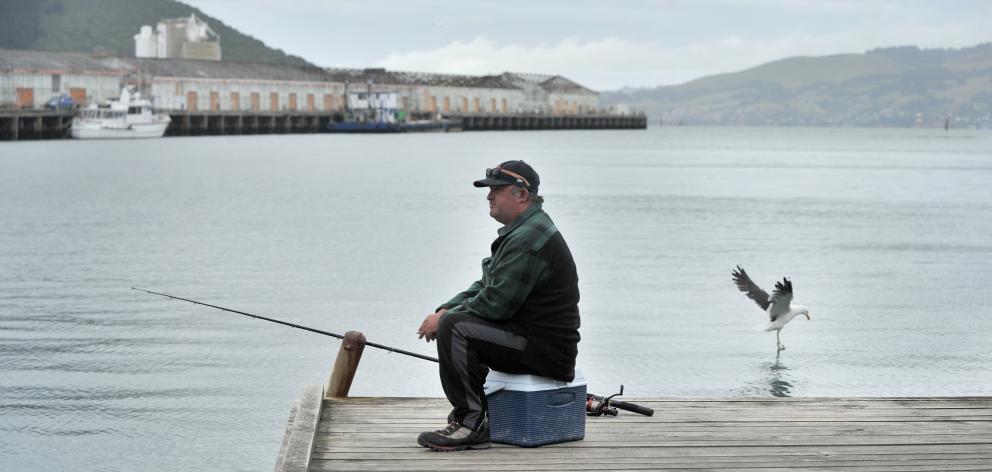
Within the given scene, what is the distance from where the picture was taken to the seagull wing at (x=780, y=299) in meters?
13.3

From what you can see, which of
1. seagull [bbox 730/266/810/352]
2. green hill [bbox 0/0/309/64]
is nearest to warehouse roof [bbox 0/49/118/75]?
green hill [bbox 0/0/309/64]

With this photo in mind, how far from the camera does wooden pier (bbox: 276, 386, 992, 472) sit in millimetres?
5895

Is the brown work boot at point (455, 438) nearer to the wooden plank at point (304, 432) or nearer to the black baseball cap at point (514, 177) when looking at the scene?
the wooden plank at point (304, 432)

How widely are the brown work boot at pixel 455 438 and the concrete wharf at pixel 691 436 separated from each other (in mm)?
40

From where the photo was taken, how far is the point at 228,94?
117312 mm

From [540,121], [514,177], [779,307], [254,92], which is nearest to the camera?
[514,177]

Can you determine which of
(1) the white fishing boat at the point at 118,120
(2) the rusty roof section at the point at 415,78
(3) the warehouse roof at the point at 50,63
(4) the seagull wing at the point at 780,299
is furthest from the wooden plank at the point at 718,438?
(2) the rusty roof section at the point at 415,78

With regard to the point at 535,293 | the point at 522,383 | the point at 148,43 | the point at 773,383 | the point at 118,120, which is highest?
the point at 148,43

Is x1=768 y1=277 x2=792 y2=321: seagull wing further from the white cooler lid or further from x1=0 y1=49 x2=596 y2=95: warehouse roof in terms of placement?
x1=0 y1=49 x2=596 y2=95: warehouse roof

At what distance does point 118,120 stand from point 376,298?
85.5 metres

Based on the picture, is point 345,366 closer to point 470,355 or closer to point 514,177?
point 470,355

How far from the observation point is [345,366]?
7254 millimetres

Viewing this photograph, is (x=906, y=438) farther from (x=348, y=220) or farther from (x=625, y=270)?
(x=348, y=220)

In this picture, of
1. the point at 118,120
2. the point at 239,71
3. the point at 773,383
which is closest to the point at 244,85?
the point at 239,71
